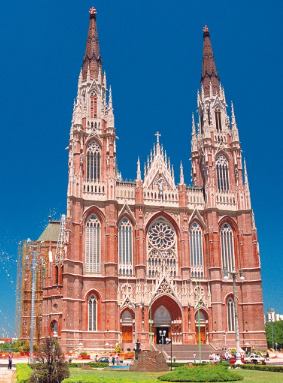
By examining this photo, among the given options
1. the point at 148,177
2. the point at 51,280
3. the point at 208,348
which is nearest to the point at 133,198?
the point at 148,177

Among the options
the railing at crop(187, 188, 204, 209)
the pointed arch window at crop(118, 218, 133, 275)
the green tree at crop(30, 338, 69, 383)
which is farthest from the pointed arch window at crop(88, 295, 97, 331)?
the green tree at crop(30, 338, 69, 383)

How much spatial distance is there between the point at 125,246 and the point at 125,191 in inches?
292

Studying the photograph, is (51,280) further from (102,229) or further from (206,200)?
(206,200)

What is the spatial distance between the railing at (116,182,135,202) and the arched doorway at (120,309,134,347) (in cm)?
1478

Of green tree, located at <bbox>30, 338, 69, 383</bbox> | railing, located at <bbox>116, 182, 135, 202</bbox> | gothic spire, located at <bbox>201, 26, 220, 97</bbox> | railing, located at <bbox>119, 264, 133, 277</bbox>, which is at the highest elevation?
gothic spire, located at <bbox>201, 26, 220, 97</bbox>

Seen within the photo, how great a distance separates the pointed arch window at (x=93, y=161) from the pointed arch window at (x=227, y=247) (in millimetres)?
18936

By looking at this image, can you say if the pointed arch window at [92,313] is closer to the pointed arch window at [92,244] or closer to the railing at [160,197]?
the pointed arch window at [92,244]

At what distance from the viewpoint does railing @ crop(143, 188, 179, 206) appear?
69.4 meters

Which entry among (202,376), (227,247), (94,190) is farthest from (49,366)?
(227,247)

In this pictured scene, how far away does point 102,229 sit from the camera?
66250 mm

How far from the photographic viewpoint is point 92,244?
6550cm

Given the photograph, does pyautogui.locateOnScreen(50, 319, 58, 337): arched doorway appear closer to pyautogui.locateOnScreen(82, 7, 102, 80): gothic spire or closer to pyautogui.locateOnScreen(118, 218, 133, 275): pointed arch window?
pyautogui.locateOnScreen(118, 218, 133, 275): pointed arch window

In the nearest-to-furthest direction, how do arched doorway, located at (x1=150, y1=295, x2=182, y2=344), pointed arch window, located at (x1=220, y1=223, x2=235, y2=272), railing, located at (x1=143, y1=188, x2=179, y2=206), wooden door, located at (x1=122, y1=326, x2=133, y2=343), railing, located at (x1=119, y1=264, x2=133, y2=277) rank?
wooden door, located at (x1=122, y1=326, x2=133, y2=343) < arched doorway, located at (x1=150, y1=295, x2=182, y2=344) < railing, located at (x1=119, y1=264, x2=133, y2=277) < railing, located at (x1=143, y1=188, x2=179, y2=206) < pointed arch window, located at (x1=220, y1=223, x2=235, y2=272)

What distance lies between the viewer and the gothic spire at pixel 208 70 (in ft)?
263
